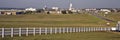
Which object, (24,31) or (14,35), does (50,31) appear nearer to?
(24,31)

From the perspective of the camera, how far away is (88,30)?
5938 centimetres

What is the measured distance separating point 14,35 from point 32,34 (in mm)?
4388

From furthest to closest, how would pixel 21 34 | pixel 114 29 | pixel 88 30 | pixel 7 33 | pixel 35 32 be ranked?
pixel 114 29 < pixel 88 30 < pixel 35 32 < pixel 21 34 < pixel 7 33

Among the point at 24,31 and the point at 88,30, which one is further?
the point at 88,30

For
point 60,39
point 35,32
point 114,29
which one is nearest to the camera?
point 60,39

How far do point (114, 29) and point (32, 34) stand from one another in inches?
948

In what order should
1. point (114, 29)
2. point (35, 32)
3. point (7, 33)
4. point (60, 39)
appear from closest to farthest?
point (60, 39), point (7, 33), point (35, 32), point (114, 29)

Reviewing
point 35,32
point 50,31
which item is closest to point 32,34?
point 35,32

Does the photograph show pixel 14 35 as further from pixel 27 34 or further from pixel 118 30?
pixel 118 30

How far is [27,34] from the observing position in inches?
1700

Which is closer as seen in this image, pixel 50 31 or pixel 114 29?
pixel 50 31

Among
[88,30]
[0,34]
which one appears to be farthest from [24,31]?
[88,30]

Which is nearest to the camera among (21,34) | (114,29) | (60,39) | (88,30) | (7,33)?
(60,39)

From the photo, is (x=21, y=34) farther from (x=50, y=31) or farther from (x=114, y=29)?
(x=114, y=29)
